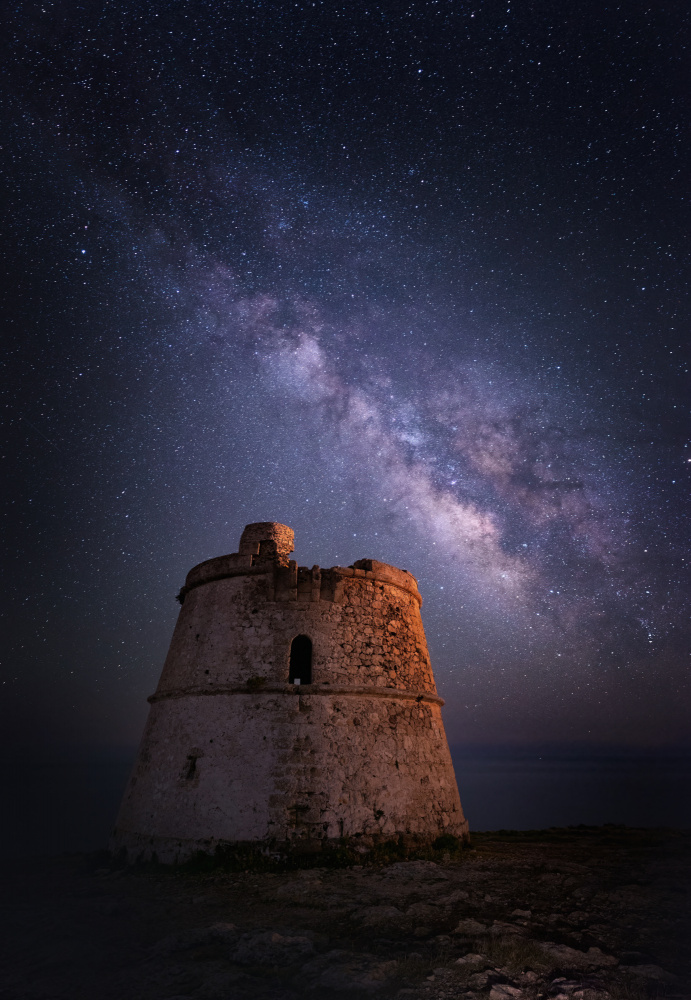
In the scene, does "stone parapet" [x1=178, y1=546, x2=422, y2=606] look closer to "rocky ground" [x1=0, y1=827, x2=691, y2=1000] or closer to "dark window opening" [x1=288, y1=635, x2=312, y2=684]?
"dark window opening" [x1=288, y1=635, x2=312, y2=684]

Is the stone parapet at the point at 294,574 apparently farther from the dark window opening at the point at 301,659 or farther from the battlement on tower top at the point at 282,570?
the dark window opening at the point at 301,659

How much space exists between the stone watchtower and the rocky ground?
0.85 meters

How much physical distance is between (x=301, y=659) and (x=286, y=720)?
6.48 feet

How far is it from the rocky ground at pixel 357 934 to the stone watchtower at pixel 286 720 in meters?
0.85

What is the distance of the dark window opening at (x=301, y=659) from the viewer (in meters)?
Answer: 10.4

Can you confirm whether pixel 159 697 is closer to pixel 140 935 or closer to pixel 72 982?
pixel 140 935

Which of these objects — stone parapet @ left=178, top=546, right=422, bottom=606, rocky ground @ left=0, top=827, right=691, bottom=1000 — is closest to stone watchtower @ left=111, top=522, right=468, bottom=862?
stone parapet @ left=178, top=546, right=422, bottom=606

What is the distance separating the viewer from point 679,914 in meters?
6.25

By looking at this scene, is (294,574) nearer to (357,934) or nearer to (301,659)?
(301,659)

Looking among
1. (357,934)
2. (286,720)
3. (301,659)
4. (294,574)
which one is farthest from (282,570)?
(357,934)

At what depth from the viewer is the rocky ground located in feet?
15.2

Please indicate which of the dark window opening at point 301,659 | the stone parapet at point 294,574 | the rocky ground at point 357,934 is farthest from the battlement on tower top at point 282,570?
the rocky ground at point 357,934

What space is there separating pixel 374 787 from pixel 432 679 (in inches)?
126

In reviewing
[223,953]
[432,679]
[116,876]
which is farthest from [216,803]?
[432,679]
